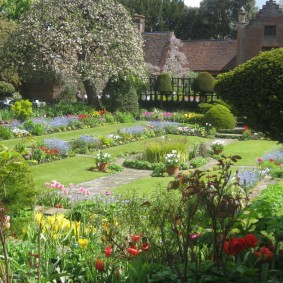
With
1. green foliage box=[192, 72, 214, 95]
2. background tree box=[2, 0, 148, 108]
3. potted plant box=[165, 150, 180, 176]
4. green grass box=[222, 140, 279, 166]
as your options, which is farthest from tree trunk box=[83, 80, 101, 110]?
potted plant box=[165, 150, 180, 176]

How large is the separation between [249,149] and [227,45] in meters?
27.4

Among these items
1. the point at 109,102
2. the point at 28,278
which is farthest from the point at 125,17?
the point at 28,278

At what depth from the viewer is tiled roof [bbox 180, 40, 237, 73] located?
1656 inches

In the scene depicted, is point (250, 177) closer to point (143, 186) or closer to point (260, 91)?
point (143, 186)

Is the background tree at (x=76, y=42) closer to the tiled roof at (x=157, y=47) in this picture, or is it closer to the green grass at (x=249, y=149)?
the green grass at (x=249, y=149)

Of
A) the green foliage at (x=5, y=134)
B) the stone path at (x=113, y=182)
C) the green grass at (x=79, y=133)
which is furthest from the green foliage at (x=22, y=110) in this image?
the stone path at (x=113, y=182)

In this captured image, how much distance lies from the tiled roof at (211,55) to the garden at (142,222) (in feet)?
93.3

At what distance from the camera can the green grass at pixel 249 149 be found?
1481 cm

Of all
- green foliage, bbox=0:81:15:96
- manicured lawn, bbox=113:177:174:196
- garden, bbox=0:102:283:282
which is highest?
green foliage, bbox=0:81:15:96

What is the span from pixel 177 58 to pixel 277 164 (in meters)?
30.4

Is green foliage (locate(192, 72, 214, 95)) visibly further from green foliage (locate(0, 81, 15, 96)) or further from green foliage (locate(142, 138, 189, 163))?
green foliage (locate(142, 138, 189, 163))

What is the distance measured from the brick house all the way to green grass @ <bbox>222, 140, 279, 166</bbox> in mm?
20274

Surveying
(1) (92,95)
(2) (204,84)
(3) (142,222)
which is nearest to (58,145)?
(3) (142,222)

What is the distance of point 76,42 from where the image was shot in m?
25.4
